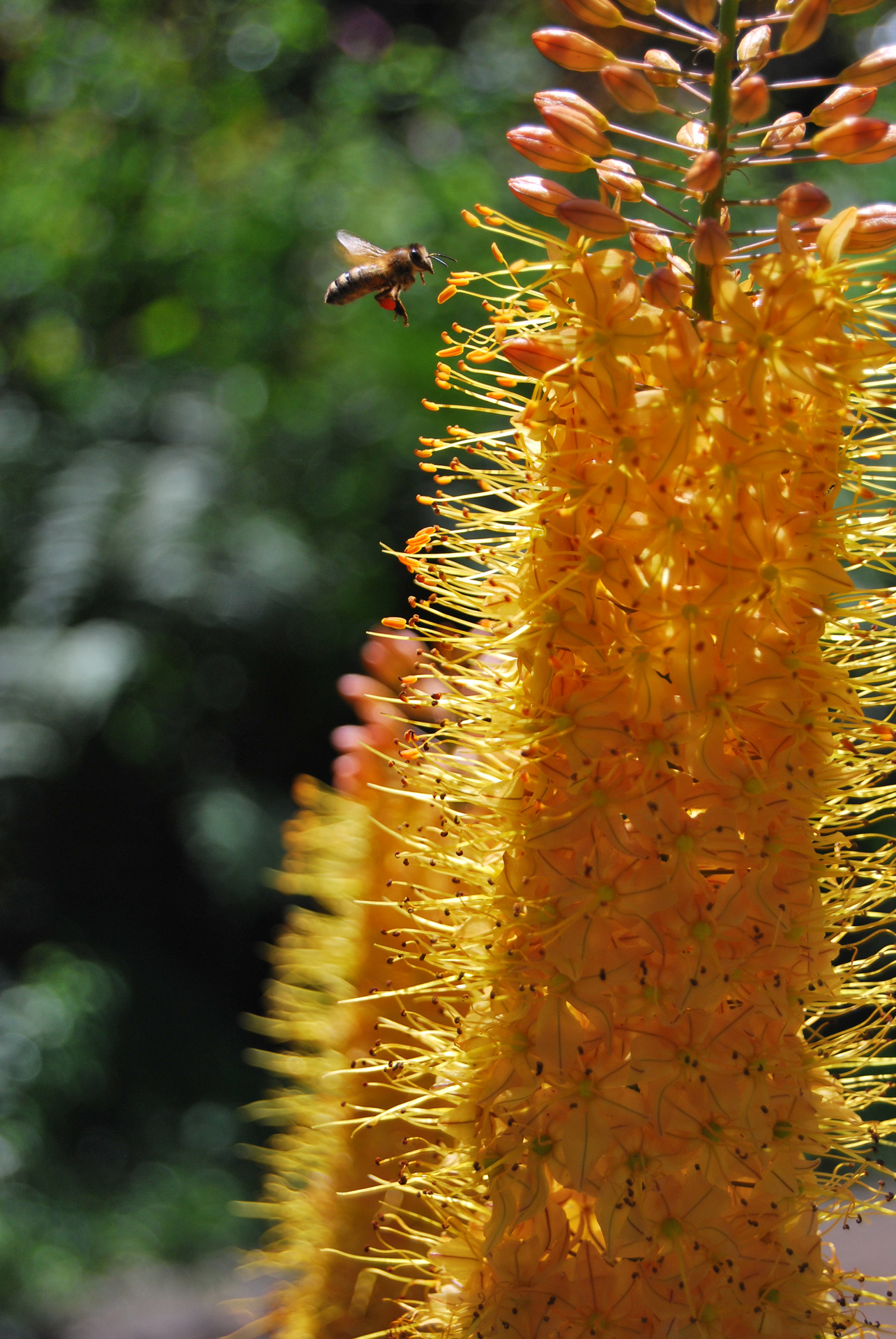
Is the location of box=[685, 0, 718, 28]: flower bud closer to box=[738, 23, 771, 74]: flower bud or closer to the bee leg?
box=[738, 23, 771, 74]: flower bud

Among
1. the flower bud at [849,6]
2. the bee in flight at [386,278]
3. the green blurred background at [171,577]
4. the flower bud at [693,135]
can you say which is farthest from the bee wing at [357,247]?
the green blurred background at [171,577]

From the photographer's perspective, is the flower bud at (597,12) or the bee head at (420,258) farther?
the bee head at (420,258)

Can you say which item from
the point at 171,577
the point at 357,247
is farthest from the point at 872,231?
the point at 171,577

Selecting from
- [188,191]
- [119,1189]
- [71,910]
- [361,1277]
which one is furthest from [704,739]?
[188,191]

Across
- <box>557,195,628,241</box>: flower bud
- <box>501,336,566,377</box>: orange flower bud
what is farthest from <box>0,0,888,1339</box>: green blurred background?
<box>557,195,628,241</box>: flower bud

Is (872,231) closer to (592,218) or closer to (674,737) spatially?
(592,218)

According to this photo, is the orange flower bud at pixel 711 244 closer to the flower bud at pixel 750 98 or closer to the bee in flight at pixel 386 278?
the flower bud at pixel 750 98
